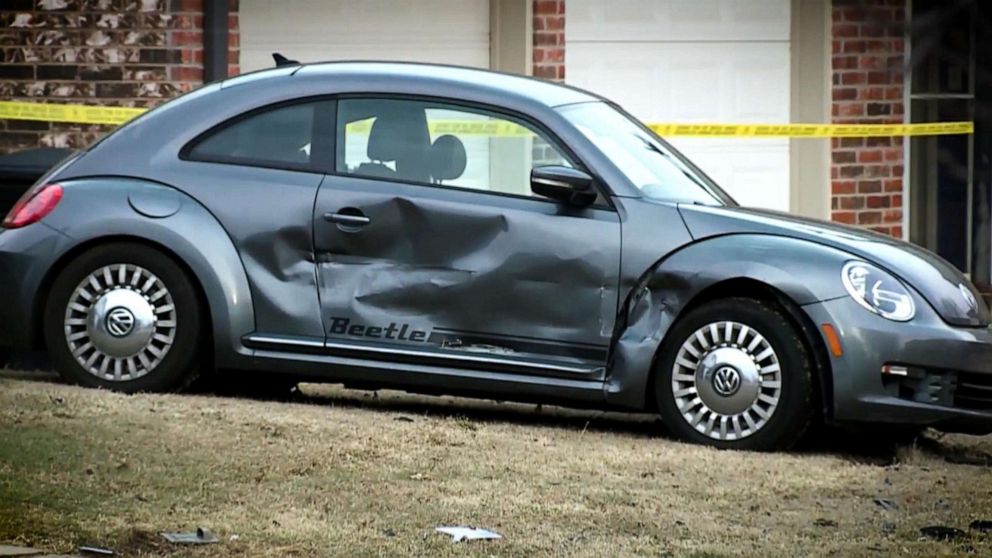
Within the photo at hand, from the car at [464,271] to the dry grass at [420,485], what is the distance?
228 mm

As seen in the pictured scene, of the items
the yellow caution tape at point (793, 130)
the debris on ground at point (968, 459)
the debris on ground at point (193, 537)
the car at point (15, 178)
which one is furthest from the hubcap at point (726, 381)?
the yellow caution tape at point (793, 130)

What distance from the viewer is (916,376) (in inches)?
297

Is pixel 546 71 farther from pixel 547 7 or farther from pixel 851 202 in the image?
pixel 851 202

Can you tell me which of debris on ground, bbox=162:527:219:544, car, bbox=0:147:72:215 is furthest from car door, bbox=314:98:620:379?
debris on ground, bbox=162:527:219:544

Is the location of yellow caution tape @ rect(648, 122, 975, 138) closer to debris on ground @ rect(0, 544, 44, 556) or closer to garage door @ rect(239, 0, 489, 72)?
garage door @ rect(239, 0, 489, 72)

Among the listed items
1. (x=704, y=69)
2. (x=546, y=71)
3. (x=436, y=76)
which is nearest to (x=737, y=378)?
(x=436, y=76)

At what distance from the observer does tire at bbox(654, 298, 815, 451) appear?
756 cm

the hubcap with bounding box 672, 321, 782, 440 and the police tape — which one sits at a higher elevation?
the police tape

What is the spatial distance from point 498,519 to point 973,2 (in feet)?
9.13

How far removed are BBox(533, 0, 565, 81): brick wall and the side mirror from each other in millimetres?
6903

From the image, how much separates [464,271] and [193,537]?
270cm

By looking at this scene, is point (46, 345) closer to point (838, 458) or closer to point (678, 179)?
point (678, 179)

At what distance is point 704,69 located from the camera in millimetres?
15148

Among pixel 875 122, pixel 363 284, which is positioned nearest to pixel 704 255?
pixel 363 284
